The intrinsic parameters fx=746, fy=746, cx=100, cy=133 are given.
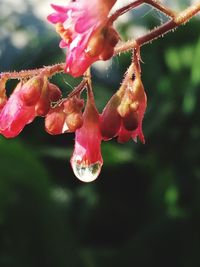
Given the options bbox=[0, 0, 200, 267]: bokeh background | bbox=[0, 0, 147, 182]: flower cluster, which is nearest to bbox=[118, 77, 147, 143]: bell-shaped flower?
bbox=[0, 0, 147, 182]: flower cluster

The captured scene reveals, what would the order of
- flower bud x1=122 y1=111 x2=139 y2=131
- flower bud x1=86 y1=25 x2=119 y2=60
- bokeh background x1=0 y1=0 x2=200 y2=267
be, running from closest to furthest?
flower bud x1=86 y1=25 x2=119 y2=60
flower bud x1=122 y1=111 x2=139 y2=131
bokeh background x1=0 y1=0 x2=200 y2=267

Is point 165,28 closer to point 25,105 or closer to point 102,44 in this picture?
point 102,44

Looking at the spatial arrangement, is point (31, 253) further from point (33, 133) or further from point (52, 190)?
point (33, 133)

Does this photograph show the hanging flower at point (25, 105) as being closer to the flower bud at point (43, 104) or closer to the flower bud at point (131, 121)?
the flower bud at point (43, 104)

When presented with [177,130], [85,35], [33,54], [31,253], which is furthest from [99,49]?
[33,54]

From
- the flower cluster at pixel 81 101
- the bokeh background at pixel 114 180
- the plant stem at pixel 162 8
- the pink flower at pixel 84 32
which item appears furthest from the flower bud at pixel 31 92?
the bokeh background at pixel 114 180

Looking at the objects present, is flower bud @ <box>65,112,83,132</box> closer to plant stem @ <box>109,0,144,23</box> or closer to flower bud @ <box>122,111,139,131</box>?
flower bud @ <box>122,111,139,131</box>
